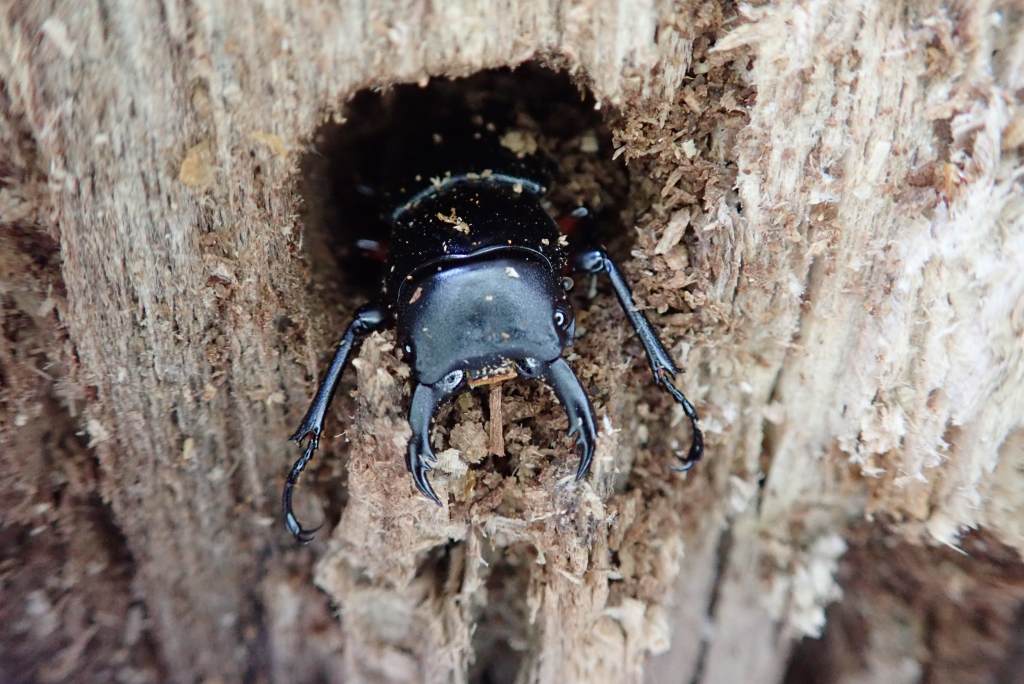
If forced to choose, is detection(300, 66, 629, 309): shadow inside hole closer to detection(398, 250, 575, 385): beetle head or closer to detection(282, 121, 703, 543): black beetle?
detection(282, 121, 703, 543): black beetle

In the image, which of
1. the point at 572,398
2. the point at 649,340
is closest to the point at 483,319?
the point at 572,398

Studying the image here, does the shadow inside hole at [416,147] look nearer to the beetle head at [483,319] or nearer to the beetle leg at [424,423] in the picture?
the beetle head at [483,319]

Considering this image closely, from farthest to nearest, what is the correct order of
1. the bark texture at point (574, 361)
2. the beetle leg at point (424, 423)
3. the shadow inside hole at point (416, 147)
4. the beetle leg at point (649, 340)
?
the shadow inside hole at point (416, 147) < the beetle leg at point (649, 340) < the beetle leg at point (424, 423) < the bark texture at point (574, 361)

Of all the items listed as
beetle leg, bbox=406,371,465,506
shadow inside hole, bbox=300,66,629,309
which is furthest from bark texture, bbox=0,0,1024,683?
shadow inside hole, bbox=300,66,629,309

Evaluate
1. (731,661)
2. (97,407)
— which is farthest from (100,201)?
(731,661)

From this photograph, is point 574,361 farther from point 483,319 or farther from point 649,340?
point 483,319

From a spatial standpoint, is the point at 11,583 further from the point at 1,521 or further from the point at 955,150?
the point at 955,150

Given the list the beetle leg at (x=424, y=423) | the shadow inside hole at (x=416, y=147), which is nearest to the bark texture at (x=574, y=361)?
the beetle leg at (x=424, y=423)
